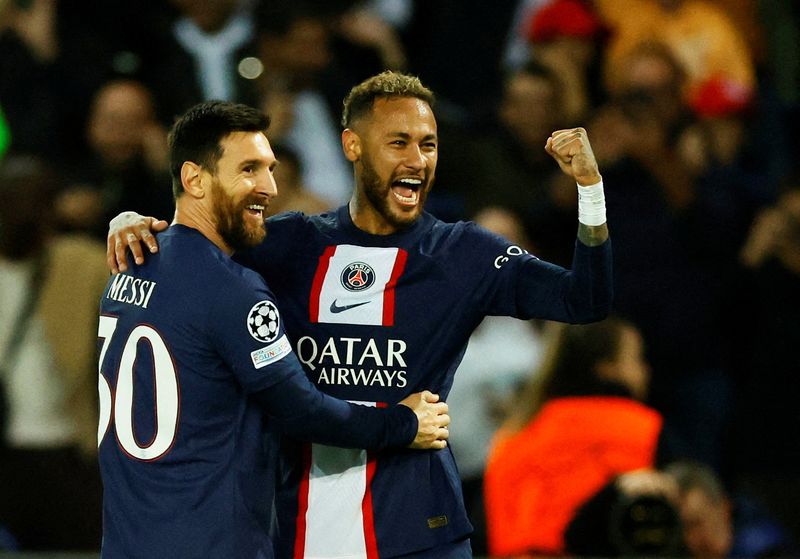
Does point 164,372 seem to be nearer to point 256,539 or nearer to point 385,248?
point 256,539

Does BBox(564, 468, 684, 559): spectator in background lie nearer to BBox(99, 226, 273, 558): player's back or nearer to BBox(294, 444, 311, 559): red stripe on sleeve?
BBox(294, 444, 311, 559): red stripe on sleeve

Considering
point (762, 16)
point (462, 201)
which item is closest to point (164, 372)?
point (462, 201)

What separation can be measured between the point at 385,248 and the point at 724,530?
102 inches

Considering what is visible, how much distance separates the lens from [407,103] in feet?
15.5

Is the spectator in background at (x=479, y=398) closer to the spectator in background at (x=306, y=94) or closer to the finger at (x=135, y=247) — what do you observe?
the spectator in background at (x=306, y=94)

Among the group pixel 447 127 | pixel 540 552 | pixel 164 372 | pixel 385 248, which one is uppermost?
pixel 447 127

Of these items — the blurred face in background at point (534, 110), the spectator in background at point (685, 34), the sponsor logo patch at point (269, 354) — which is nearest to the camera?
the sponsor logo patch at point (269, 354)

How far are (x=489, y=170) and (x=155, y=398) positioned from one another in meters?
4.29

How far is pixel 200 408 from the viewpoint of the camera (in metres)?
4.24

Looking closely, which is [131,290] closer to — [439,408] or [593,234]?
[439,408]

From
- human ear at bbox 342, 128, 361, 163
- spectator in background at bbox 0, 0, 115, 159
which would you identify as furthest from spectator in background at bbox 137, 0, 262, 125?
human ear at bbox 342, 128, 361, 163

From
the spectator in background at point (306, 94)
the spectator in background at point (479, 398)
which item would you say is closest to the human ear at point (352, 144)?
the spectator in background at point (479, 398)

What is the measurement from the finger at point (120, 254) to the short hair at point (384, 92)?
2.73ft

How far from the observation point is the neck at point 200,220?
173 inches
